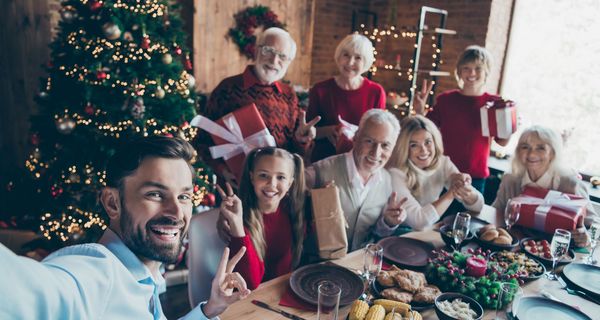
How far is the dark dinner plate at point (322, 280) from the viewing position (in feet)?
4.41

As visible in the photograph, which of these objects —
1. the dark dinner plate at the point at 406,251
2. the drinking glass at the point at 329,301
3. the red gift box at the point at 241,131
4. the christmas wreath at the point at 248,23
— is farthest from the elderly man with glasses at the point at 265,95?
the christmas wreath at the point at 248,23

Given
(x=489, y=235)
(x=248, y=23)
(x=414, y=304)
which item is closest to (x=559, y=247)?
(x=489, y=235)

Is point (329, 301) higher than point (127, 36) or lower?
lower

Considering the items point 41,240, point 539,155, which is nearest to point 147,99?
point 41,240

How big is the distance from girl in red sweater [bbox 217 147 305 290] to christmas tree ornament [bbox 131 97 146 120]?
1314 mm

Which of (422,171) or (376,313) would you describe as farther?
(422,171)

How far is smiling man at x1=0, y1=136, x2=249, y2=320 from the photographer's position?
0.74 metres

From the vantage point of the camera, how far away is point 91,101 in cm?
262

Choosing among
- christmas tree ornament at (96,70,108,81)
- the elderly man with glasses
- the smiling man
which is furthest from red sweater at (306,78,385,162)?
the smiling man

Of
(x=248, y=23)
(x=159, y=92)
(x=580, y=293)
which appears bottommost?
(x=580, y=293)

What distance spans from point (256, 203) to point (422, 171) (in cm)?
102

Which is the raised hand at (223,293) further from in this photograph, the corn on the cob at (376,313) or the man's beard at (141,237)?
the corn on the cob at (376,313)

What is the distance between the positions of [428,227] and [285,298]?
99 cm

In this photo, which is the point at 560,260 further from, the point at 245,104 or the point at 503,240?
the point at 245,104
